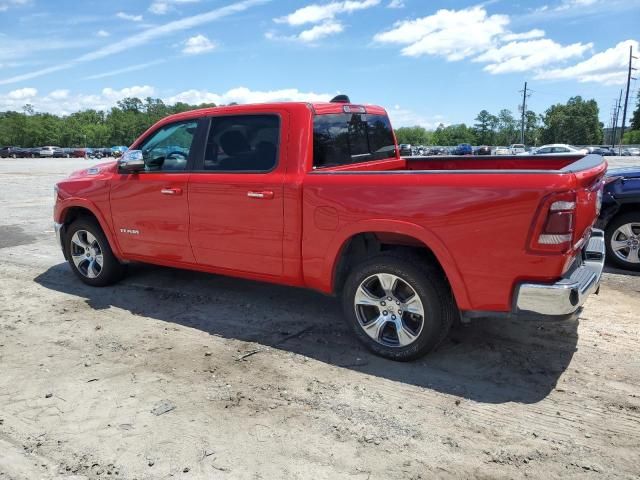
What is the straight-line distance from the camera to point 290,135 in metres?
4.46

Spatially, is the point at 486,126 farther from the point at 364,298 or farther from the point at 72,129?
the point at 364,298

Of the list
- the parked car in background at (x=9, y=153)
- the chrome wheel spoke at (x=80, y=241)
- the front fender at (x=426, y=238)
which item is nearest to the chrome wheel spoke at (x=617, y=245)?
the front fender at (x=426, y=238)

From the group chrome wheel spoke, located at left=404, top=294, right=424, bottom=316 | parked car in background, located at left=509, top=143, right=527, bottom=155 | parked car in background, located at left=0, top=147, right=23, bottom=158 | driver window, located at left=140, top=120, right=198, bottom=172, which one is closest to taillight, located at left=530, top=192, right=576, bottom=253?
chrome wheel spoke, located at left=404, top=294, right=424, bottom=316

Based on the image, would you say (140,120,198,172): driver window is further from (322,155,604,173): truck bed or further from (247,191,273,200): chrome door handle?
(322,155,604,173): truck bed

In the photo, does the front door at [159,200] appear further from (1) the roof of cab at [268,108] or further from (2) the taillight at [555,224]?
(2) the taillight at [555,224]

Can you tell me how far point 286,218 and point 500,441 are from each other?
2.28 metres

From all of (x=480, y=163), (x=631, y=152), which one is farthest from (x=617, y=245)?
(x=631, y=152)

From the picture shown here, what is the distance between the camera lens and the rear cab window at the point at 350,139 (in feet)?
15.1

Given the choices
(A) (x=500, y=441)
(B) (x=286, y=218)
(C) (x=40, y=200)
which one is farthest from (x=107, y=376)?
(C) (x=40, y=200)

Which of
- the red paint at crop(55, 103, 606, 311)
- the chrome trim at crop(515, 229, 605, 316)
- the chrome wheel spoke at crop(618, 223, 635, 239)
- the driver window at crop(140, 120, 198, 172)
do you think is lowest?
the chrome wheel spoke at crop(618, 223, 635, 239)

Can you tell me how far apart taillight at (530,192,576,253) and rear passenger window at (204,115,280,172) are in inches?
85.0

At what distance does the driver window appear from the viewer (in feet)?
16.9

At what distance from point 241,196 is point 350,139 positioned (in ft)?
3.85

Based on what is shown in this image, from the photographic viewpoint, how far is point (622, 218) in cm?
654
